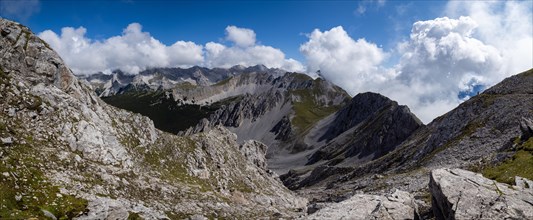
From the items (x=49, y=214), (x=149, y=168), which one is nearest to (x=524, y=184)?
(x=49, y=214)

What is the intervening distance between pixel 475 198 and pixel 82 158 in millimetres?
45668

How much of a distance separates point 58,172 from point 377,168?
11083 cm

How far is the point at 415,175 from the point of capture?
82.5m

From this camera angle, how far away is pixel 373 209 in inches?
1102

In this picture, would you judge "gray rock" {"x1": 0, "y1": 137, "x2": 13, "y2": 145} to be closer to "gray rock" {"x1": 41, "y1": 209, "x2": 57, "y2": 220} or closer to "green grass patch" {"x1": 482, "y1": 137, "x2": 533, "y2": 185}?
"gray rock" {"x1": 41, "y1": 209, "x2": 57, "y2": 220}

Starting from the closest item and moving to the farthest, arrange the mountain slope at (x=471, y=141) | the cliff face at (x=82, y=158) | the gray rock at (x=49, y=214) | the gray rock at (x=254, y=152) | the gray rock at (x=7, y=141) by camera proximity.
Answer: the gray rock at (x=49, y=214), the cliff face at (x=82, y=158), the gray rock at (x=7, y=141), the mountain slope at (x=471, y=141), the gray rock at (x=254, y=152)

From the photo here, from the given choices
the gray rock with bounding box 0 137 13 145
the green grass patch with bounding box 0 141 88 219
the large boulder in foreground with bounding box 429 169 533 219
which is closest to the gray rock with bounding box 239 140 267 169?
the gray rock with bounding box 0 137 13 145

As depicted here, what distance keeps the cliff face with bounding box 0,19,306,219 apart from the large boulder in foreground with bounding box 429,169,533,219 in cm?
3058

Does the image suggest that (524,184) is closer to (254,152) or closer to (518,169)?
(518,169)

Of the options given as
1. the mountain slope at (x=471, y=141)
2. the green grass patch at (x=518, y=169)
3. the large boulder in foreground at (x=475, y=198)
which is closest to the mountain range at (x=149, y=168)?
the large boulder in foreground at (x=475, y=198)

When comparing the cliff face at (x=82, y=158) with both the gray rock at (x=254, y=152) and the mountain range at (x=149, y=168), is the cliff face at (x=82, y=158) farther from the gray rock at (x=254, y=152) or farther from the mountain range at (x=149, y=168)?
the gray rock at (x=254, y=152)

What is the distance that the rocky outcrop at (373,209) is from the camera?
89.2ft

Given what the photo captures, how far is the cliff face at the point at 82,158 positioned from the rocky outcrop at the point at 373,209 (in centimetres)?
2326

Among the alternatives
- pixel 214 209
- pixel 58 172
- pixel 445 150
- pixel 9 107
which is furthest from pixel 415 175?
pixel 9 107
